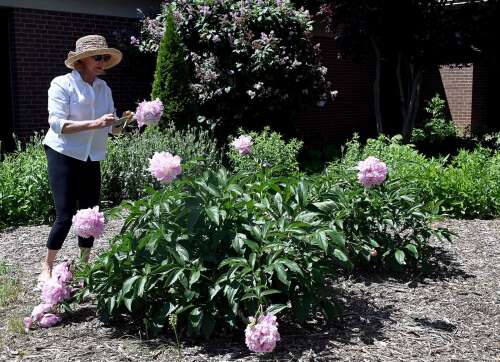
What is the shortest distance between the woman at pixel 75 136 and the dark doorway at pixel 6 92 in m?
5.93

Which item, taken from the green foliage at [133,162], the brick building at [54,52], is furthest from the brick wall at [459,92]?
the green foliage at [133,162]

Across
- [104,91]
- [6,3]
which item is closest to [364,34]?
[6,3]

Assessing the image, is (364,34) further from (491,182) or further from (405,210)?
(405,210)

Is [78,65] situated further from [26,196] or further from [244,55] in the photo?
[244,55]

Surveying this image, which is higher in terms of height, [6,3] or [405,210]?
[6,3]

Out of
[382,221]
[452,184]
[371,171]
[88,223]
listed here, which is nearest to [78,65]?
[88,223]

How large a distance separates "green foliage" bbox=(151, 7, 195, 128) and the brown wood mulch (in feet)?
14.5

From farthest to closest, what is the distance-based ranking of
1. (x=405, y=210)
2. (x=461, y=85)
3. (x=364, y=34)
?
(x=461, y=85)
(x=364, y=34)
(x=405, y=210)

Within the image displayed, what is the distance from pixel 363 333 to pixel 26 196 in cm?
451

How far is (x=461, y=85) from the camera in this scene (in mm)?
16547

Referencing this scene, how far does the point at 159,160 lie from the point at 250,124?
22.2 ft

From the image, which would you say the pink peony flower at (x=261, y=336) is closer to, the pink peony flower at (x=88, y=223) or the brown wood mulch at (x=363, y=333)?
the brown wood mulch at (x=363, y=333)

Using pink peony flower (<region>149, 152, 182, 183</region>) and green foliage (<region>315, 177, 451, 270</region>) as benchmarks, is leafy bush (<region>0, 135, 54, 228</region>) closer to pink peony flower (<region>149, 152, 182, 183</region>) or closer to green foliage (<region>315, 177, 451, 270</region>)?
green foliage (<region>315, 177, 451, 270</region>)

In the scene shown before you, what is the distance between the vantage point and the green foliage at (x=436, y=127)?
597 inches
